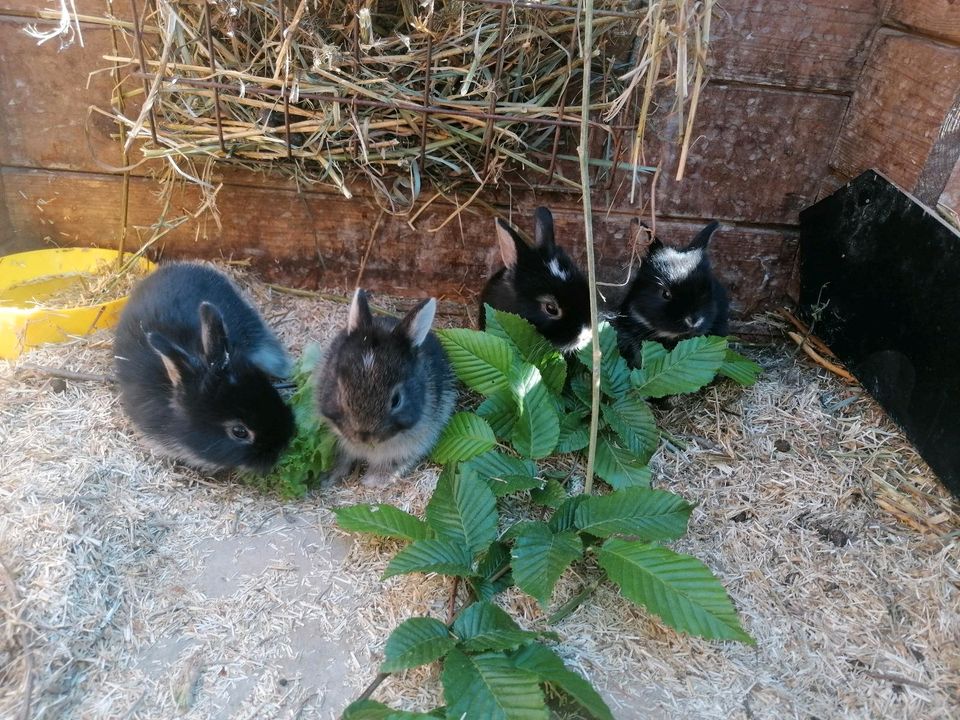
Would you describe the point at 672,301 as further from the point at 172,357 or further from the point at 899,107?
the point at 172,357

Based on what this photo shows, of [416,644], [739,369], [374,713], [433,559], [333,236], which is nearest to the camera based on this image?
[374,713]

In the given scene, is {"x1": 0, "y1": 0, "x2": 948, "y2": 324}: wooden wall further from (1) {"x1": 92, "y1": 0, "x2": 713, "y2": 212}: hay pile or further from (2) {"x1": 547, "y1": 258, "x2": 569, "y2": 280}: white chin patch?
(2) {"x1": 547, "y1": 258, "x2": 569, "y2": 280}: white chin patch

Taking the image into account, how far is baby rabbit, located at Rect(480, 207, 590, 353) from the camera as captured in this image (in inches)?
151

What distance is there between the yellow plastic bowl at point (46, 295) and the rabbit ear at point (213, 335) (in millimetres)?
1138

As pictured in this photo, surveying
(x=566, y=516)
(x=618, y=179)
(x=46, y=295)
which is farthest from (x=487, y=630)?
(x=46, y=295)

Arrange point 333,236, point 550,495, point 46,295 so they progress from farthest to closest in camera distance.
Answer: point 333,236
point 46,295
point 550,495

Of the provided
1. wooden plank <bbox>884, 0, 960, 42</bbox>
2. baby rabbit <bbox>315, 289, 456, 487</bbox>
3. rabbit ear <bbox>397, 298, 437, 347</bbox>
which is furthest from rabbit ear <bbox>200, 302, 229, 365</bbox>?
wooden plank <bbox>884, 0, 960, 42</bbox>

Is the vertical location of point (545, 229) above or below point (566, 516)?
above

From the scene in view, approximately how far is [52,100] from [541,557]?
3.72 meters

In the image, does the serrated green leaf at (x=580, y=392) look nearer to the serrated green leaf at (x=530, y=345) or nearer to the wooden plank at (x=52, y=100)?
the serrated green leaf at (x=530, y=345)

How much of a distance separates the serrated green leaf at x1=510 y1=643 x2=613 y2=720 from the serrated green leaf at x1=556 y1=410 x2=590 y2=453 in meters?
1.10

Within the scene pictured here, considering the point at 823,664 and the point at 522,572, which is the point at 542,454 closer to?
the point at 522,572

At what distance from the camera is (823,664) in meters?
2.70

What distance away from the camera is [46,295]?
4.32 m
